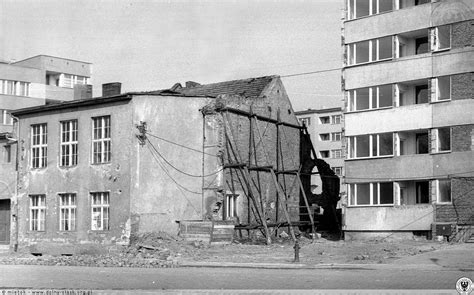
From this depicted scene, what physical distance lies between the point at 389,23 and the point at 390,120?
595 centimetres

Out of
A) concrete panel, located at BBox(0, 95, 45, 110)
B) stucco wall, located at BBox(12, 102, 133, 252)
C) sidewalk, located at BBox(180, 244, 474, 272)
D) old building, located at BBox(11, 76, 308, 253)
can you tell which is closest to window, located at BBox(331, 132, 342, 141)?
concrete panel, located at BBox(0, 95, 45, 110)

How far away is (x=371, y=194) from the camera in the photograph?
42625 millimetres

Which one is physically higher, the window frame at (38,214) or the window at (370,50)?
the window at (370,50)

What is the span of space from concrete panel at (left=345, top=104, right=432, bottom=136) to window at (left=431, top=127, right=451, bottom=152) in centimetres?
65

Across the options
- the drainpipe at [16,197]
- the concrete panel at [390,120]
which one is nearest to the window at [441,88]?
the concrete panel at [390,120]

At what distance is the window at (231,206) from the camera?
3824cm

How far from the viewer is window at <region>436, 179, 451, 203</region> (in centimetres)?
3931

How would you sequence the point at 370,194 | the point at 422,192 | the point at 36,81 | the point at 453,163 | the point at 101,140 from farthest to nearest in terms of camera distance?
the point at 36,81 → the point at 370,194 → the point at 422,192 → the point at 453,163 → the point at 101,140

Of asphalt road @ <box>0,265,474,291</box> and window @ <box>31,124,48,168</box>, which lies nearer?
asphalt road @ <box>0,265,474,291</box>

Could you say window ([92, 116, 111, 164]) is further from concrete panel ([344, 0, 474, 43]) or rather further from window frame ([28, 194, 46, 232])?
concrete panel ([344, 0, 474, 43])

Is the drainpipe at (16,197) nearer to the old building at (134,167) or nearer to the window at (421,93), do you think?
the old building at (134,167)

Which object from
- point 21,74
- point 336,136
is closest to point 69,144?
point 21,74

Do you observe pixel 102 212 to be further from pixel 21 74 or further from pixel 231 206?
pixel 21 74

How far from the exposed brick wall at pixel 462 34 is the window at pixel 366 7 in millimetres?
4822
